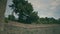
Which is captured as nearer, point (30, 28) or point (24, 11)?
point (30, 28)

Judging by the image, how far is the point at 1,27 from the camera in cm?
774

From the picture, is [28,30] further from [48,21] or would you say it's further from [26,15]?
[48,21]

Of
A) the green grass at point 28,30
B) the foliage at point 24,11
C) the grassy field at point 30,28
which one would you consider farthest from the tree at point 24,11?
the green grass at point 28,30

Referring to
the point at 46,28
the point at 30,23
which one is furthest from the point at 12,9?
the point at 46,28

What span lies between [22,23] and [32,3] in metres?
1.29

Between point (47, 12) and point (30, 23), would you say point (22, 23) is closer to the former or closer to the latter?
point (30, 23)

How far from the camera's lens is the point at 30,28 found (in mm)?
8891

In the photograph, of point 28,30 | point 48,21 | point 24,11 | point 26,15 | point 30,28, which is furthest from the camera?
point 24,11

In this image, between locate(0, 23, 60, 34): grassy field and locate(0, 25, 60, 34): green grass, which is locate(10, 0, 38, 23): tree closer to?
locate(0, 23, 60, 34): grassy field

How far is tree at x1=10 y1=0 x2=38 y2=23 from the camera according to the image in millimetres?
9535

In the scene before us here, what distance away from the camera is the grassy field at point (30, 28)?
8034 millimetres

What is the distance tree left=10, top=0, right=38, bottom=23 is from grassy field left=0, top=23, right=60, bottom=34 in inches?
13.4

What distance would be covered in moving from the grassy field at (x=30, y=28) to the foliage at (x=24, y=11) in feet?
1.04

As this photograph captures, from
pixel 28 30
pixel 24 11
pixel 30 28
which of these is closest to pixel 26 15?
pixel 24 11
